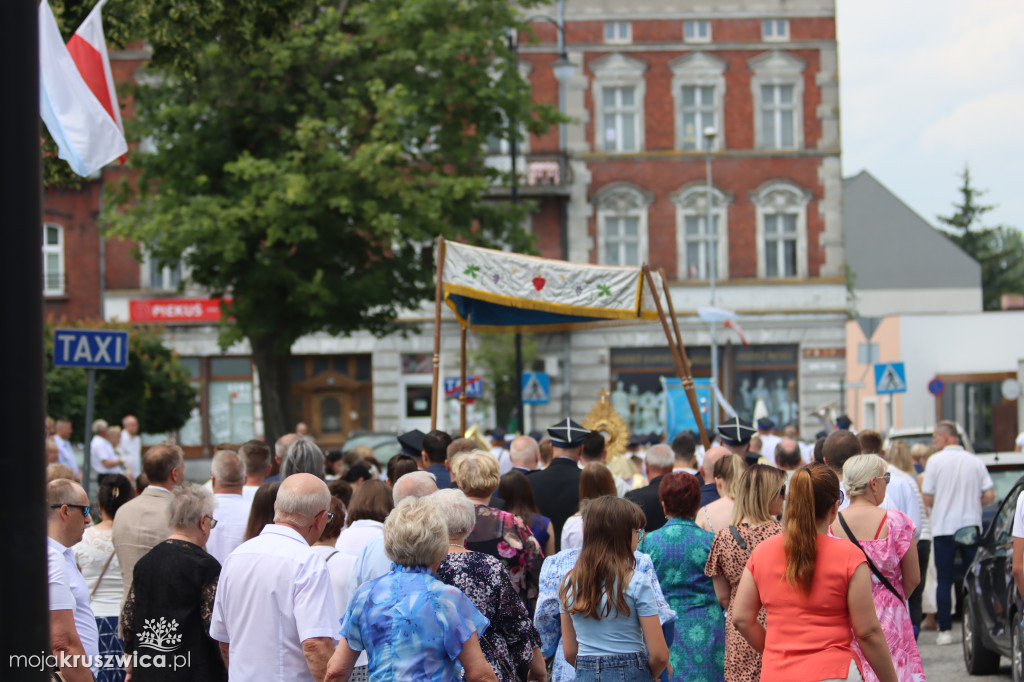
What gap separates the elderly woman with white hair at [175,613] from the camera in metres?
5.72

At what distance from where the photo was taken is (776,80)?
118 feet

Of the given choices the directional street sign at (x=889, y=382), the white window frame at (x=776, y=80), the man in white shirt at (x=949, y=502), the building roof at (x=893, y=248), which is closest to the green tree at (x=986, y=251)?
the building roof at (x=893, y=248)

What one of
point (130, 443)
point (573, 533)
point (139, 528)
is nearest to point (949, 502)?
point (573, 533)

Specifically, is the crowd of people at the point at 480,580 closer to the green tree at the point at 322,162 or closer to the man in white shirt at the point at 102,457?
the man in white shirt at the point at 102,457

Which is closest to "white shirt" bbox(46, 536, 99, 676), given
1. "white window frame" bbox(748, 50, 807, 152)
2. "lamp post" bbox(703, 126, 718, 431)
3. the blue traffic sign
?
the blue traffic sign

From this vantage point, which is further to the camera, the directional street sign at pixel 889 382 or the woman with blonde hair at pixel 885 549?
the directional street sign at pixel 889 382

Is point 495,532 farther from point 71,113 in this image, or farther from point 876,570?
point 71,113

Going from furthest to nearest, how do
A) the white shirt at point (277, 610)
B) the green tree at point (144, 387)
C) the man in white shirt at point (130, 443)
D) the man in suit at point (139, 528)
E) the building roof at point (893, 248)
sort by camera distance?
the building roof at point (893, 248)
the green tree at point (144, 387)
the man in white shirt at point (130, 443)
the man in suit at point (139, 528)
the white shirt at point (277, 610)

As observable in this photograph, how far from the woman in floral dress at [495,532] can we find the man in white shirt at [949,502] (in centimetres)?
626

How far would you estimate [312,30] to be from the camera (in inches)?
809

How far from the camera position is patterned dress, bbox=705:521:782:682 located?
20.5ft

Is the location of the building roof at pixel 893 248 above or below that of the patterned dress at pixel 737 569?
above

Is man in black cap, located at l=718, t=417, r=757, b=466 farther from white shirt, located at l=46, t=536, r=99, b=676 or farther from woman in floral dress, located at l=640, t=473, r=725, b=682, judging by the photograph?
white shirt, located at l=46, t=536, r=99, b=676

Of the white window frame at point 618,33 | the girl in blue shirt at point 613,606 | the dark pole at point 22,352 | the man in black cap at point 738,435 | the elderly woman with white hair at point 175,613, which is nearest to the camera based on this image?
the dark pole at point 22,352
